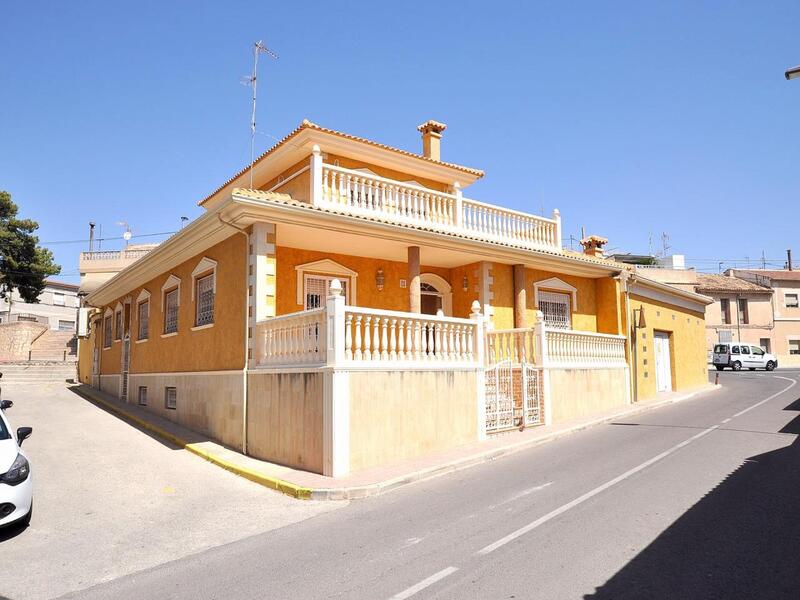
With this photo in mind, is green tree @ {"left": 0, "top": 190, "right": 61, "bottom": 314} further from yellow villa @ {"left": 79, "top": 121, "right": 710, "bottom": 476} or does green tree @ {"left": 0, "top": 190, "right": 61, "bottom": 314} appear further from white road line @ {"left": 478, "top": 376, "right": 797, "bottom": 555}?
white road line @ {"left": 478, "top": 376, "right": 797, "bottom": 555}

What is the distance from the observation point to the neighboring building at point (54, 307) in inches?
1859

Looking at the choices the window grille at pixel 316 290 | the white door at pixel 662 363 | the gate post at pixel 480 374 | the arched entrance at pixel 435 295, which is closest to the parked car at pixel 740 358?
the white door at pixel 662 363

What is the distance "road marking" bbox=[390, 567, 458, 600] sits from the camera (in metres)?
4.34

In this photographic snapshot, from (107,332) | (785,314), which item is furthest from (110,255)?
(785,314)

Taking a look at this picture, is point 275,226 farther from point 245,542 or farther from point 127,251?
point 127,251

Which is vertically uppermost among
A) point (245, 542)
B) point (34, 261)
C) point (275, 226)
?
point (34, 261)

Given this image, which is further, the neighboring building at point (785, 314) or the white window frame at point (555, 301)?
the neighboring building at point (785, 314)

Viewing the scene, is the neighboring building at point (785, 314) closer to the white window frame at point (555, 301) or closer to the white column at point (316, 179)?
the white window frame at point (555, 301)

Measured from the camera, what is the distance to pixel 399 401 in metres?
9.68

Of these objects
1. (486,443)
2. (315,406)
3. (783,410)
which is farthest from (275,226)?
(783,410)

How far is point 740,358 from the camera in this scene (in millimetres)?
37375

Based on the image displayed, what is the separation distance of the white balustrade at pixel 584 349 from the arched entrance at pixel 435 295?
10.5ft

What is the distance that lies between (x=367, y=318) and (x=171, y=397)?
24.7 ft

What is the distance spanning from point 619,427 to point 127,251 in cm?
3273
